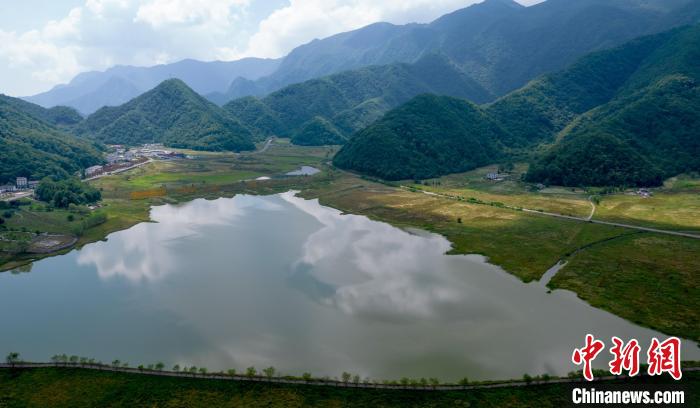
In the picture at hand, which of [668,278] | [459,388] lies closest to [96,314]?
[459,388]

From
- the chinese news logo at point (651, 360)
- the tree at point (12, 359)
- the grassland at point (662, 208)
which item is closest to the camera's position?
the chinese news logo at point (651, 360)

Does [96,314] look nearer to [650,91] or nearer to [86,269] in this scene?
[86,269]

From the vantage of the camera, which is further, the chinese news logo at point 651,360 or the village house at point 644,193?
the village house at point 644,193

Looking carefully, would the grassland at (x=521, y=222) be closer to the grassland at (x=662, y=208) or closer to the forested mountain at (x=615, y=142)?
the grassland at (x=662, y=208)

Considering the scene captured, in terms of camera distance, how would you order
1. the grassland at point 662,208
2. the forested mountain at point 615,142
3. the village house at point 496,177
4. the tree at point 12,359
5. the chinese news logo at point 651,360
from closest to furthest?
the chinese news logo at point 651,360 → the tree at point 12,359 → the grassland at point 662,208 → the forested mountain at point 615,142 → the village house at point 496,177

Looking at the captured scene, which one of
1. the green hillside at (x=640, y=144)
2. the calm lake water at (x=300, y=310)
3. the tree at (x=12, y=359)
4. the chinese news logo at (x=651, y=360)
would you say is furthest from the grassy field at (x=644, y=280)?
the tree at (x=12, y=359)

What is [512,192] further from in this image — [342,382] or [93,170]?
[93,170]
